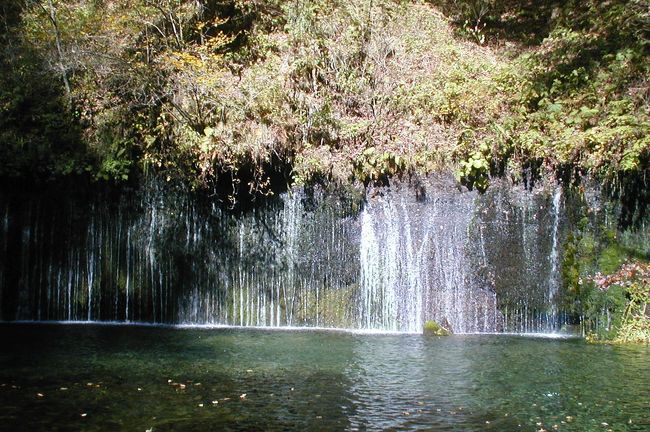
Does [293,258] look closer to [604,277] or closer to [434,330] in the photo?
[434,330]

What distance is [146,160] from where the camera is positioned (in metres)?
12.7

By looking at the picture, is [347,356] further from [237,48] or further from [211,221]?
[237,48]

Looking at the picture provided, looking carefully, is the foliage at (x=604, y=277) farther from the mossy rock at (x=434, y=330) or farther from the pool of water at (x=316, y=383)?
the mossy rock at (x=434, y=330)

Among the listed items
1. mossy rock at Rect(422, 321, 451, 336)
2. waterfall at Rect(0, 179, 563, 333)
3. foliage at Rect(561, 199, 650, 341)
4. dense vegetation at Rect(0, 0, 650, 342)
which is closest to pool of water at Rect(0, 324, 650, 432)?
mossy rock at Rect(422, 321, 451, 336)

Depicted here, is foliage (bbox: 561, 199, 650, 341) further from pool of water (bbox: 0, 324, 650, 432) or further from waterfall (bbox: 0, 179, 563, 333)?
pool of water (bbox: 0, 324, 650, 432)

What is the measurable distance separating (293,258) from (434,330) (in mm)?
2995

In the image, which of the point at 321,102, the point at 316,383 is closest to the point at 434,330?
the point at 316,383

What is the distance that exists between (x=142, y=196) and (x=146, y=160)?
2.48ft

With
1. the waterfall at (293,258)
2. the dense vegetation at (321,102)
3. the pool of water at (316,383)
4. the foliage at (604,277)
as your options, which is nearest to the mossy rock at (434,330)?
the waterfall at (293,258)

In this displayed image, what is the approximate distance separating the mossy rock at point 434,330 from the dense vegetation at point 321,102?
2.32 meters


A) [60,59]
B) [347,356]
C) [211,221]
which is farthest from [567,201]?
[60,59]

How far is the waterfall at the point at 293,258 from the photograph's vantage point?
11.4 meters

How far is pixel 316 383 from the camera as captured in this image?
710cm

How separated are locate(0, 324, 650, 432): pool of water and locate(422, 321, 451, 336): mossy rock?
2.16ft
